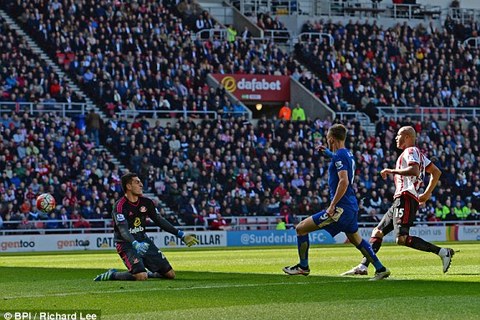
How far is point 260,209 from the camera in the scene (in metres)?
46.1

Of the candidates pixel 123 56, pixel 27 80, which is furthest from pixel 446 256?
pixel 123 56

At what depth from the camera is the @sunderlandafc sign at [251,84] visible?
54.0 meters

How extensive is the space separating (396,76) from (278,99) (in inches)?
239

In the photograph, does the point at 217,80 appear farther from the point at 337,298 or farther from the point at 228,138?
the point at 337,298

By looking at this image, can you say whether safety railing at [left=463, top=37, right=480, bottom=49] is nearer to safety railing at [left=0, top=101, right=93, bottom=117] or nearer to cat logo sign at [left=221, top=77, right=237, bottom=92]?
cat logo sign at [left=221, top=77, right=237, bottom=92]

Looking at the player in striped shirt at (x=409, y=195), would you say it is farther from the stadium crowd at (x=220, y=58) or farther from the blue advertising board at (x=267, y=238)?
the stadium crowd at (x=220, y=58)

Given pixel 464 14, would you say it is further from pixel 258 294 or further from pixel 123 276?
pixel 258 294

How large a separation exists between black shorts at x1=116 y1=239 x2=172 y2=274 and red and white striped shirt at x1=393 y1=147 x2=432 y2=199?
3.68 meters

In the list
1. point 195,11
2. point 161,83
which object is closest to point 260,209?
point 161,83

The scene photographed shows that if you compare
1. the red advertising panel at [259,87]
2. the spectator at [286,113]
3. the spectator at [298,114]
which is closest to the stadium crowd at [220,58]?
the red advertising panel at [259,87]

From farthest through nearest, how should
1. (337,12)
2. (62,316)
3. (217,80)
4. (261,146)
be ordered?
(337,12) < (217,80) < (261,146) < (62,316)

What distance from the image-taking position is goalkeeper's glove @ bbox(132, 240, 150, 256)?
17891 millimetres

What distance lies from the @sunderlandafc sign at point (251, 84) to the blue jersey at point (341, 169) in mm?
35981

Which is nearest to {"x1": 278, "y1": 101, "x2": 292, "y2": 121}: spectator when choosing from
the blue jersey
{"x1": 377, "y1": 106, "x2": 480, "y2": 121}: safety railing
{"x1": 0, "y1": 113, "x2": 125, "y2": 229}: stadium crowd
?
{"x1": 377, "y1": 106, "x2": 480, "y2": 121}: safety railing
